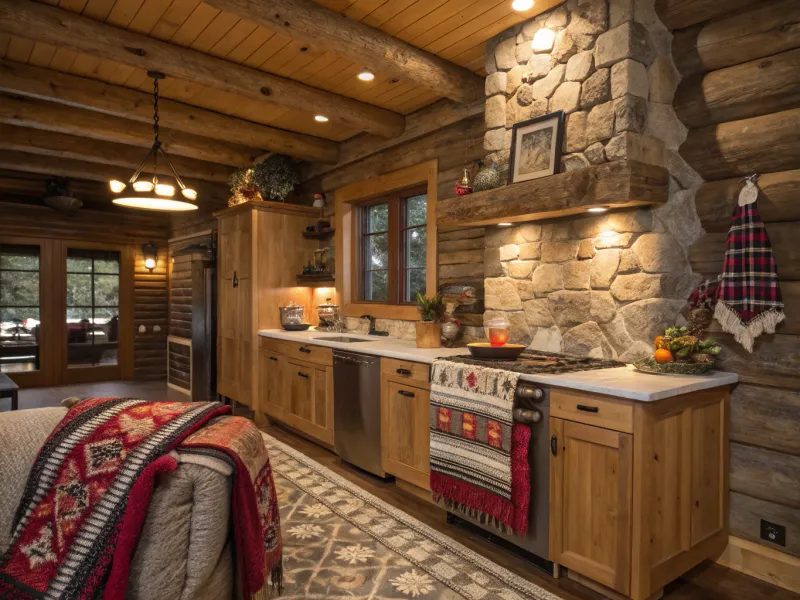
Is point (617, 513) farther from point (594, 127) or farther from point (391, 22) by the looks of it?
point (391, 22)

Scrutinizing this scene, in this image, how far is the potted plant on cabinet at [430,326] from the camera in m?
3.60

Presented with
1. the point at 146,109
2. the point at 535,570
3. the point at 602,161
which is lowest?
the point at 535,570

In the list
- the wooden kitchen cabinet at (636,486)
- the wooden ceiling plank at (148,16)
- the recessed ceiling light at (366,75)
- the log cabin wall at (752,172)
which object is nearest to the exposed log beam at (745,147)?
the log cabin wall at (752,172)

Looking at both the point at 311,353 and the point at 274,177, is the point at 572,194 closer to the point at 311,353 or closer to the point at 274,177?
the point at 311,353

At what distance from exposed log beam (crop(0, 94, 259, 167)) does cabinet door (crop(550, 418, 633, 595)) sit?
4.31m

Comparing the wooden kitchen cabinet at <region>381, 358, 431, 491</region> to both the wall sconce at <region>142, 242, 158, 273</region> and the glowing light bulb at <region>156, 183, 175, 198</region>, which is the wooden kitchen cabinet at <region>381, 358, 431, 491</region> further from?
the wall sconce at <region>142, 242, 158, 273</region>

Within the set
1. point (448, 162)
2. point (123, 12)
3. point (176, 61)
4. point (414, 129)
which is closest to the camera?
point (123, 12)

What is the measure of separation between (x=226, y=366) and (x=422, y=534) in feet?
11.5

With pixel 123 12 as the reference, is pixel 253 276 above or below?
below

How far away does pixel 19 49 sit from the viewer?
11.2 feet

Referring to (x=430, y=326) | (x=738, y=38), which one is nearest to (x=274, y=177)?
(x=430, y=326)

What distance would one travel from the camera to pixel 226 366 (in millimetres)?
5641

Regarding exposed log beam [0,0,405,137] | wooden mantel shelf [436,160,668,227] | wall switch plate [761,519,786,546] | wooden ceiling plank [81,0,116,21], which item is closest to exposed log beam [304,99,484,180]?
exposed log beam [0,0,405,137]

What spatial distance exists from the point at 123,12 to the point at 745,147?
3256 mm
